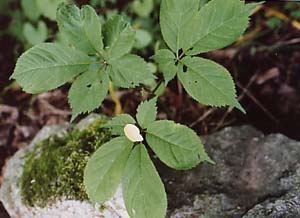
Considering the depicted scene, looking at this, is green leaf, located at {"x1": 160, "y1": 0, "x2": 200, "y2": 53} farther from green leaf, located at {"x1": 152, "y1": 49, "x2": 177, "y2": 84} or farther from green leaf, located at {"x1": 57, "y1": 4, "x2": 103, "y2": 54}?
green leaf, located at {"x1": 57, "y1": 4, "x2": 103, "y2": 54}

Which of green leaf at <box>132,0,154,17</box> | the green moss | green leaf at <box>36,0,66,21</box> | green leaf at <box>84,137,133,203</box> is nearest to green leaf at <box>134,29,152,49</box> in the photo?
green leaf at <box>132,0,154,17</box>

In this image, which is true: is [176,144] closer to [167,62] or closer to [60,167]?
[167,62]

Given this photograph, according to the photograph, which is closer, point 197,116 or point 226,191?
point 226,191

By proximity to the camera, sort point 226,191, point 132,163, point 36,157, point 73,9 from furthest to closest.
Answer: point 36,157 < point 226,191 < point 73,9 < point 132,163

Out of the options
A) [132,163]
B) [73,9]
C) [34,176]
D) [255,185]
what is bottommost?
[255,185]

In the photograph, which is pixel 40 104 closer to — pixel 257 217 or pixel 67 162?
pixel 67 162

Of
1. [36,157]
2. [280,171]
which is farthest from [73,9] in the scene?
[280,171]

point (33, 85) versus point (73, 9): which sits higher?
point (73, 9)
